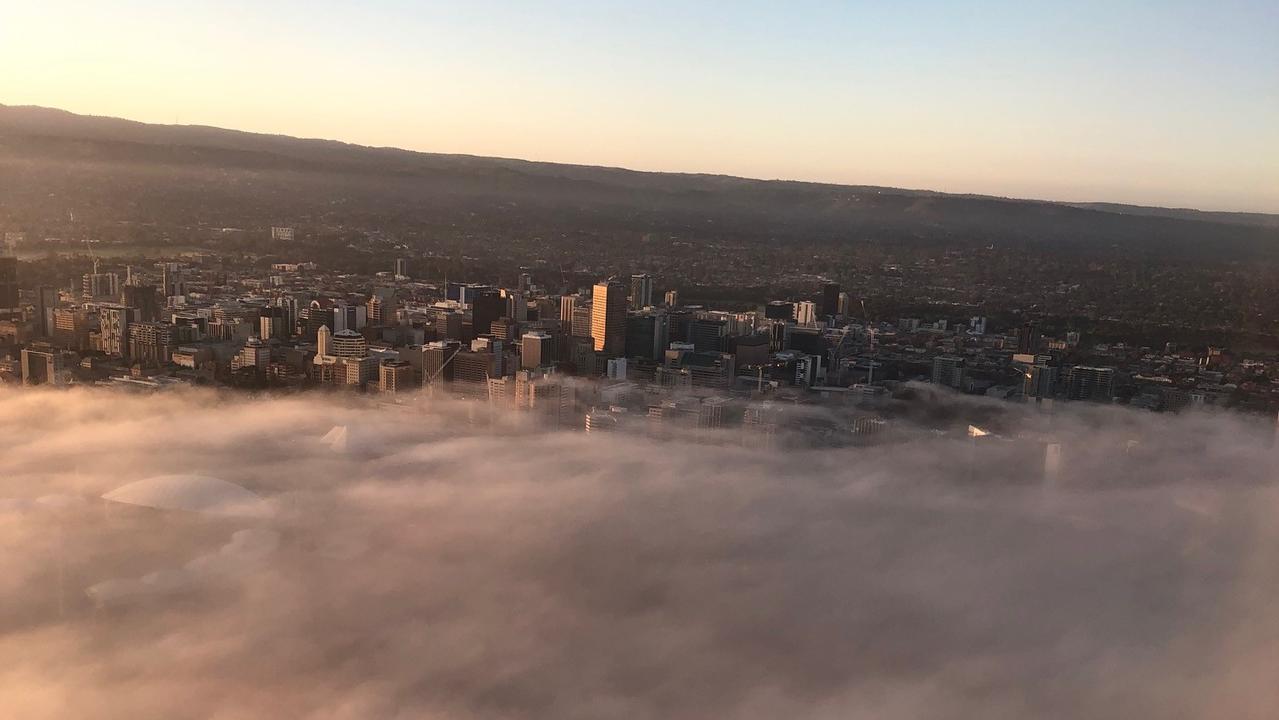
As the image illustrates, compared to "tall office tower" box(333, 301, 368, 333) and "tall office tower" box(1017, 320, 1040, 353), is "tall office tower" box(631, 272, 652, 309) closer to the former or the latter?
"tall office tower" box(333, 301, 368, 333)

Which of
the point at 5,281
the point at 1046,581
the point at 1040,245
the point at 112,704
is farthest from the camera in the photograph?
the point at 1040,245

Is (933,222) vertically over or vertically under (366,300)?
over

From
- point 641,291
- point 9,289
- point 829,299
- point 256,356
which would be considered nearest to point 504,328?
point 641,291

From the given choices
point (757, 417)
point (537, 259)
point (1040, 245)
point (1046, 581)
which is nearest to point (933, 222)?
point (1040, 245)

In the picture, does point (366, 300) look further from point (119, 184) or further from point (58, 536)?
point (58, 536)

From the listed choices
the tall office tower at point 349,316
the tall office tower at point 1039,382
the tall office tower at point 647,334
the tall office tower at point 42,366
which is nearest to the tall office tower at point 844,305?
the tall office tower at point 647,334

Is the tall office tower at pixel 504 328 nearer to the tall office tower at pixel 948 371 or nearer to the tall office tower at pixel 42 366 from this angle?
the tall office tower at pixel 42 366
